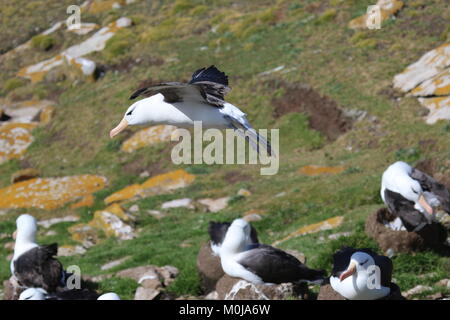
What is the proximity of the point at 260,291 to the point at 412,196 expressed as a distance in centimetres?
336

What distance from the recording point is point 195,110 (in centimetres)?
900

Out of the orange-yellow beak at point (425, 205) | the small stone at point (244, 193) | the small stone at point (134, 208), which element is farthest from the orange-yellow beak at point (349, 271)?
the small stone at point (134, 208)

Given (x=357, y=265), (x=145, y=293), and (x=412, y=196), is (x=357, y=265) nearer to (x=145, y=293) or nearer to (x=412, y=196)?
(x=412, y=196)

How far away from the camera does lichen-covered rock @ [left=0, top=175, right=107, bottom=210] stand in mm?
27859

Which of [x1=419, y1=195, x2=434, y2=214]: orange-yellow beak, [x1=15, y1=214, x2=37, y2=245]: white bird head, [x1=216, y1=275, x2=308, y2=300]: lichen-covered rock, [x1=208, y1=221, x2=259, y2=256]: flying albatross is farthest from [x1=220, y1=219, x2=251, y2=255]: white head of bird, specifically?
[x1=15, y1=214, x2=37, y2=245]: white bird head

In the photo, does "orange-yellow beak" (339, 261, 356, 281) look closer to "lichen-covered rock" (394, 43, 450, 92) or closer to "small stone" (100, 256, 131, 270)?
"small stone" (100, 256, 131, 270)

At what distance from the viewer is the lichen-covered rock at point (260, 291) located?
11.7 metres

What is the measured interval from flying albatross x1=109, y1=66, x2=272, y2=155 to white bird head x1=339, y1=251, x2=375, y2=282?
264cm

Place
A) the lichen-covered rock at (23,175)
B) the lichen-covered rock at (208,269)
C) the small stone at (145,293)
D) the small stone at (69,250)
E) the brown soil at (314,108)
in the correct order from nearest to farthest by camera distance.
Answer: the small stone at (145,293)
the lichen-covered rock at (208,269)
the small stone at (69,250)
the brown soil at (314,108)
the lichen-covered rock at (23,175)

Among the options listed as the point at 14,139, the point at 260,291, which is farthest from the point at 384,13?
the point at 260,291

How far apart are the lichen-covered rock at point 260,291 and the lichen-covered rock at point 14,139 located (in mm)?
25392

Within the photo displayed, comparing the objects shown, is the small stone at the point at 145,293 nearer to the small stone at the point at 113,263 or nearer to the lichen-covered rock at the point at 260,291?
the lichen-covered rock at the point at 260,291

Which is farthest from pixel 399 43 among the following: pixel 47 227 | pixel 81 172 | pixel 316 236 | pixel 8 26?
pixel 8 26

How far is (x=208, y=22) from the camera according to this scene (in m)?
47.8
